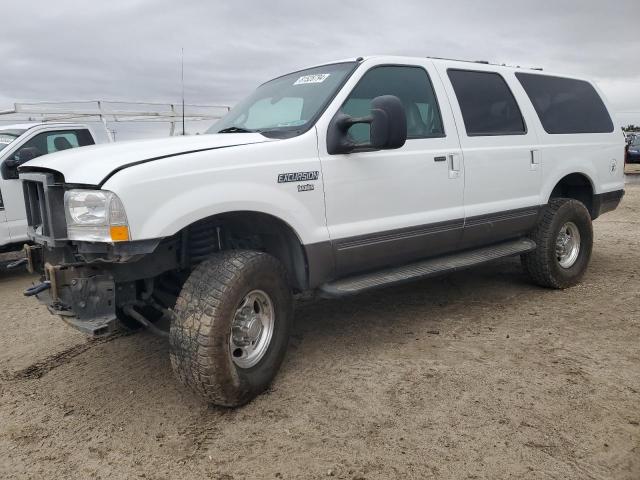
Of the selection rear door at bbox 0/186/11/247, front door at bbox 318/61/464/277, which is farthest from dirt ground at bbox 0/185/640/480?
rear door at bbox 0/186/11/247

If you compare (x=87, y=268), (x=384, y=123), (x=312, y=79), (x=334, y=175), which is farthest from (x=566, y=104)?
(x=87, y=268)

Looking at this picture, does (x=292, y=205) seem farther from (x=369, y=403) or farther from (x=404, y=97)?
(x=404, y=97)

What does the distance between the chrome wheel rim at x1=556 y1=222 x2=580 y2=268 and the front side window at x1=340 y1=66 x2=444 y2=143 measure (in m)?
2.08

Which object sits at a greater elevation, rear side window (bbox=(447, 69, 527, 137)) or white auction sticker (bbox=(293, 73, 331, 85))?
white auction sticker (bbox=(293, 73, 331, 85))

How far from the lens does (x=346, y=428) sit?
2859 millimetres

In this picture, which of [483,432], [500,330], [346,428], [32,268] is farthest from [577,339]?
[32,268]

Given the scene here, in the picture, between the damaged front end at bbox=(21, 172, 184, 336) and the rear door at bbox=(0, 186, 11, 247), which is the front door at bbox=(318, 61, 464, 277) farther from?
the rear door at bbox=(0, 186, 11, 247)

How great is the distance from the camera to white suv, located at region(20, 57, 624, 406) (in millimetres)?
2885

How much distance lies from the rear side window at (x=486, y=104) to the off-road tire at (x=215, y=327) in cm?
228

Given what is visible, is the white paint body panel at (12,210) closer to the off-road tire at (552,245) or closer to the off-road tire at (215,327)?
the off-road tire at (215,327)

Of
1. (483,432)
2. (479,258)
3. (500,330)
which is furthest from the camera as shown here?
(479,258)

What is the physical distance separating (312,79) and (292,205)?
46.9 inches

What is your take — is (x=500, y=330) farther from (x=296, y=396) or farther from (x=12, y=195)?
(x=12, y=195)

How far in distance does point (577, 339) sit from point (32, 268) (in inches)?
147
